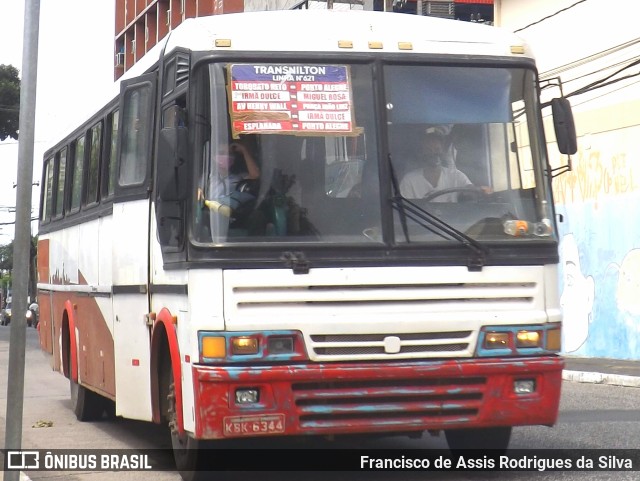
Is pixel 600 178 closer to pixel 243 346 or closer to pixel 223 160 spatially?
pixel 223 160

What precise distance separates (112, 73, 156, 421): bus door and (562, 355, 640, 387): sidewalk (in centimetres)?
646

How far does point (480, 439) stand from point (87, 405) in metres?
4.96

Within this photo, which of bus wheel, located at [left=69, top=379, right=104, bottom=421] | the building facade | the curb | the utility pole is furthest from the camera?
the building facade

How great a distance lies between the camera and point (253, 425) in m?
6.80

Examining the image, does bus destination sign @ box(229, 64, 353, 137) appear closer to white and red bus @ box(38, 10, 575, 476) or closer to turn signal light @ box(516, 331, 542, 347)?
white and red bus @ box(38, 10, 575, 476)

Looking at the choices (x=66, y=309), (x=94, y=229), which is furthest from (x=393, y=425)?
(x=66, y=309)

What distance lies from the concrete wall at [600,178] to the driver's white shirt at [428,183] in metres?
11.7

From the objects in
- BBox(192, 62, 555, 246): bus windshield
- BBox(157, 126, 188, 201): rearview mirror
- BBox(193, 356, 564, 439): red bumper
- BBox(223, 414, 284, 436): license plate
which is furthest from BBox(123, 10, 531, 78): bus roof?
BBox(223, 414, 284, 436): license plate

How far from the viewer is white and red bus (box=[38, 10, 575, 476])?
684 cm

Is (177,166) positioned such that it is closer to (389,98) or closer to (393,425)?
(389,98)

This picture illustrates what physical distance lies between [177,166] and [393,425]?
6.66ft

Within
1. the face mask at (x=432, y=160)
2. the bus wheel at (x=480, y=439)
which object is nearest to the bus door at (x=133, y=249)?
the face mask at (x=432, y=160)

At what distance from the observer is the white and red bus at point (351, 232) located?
269 inches

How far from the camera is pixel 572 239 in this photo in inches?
801
